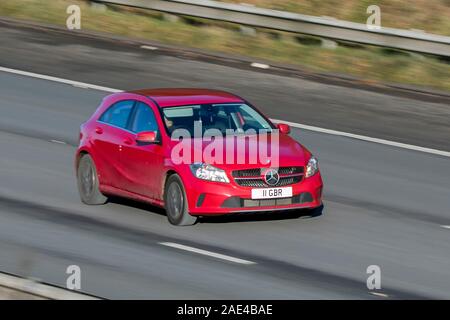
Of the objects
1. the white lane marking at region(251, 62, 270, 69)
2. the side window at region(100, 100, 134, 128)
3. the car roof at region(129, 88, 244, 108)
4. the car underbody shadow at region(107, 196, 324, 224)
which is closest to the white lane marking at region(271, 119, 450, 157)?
the white lane marking at region(251, 62, 270, 69)

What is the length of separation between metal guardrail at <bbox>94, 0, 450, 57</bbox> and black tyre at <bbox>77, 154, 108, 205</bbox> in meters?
9.74

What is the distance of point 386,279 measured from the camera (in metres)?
13.6

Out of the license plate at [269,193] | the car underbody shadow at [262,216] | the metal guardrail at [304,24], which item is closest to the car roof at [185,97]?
the car underbody shadow at [262,216]

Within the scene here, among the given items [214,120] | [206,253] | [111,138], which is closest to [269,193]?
[206,253]

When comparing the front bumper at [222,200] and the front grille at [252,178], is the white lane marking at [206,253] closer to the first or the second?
the front bumper at [222,200]

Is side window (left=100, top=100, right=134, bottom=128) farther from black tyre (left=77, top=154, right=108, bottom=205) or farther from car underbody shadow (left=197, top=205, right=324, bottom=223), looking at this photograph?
car underbody shadow (left=197, top=205, right=324, bottom=223)

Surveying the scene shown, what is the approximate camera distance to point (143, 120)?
16797 mm

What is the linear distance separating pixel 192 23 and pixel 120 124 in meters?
11.7

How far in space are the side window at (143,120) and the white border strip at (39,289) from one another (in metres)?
5.34

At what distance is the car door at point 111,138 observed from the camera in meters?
16.8

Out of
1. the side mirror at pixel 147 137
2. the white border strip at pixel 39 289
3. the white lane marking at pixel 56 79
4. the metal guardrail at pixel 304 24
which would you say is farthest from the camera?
the metal guardrail at pixel 304 24

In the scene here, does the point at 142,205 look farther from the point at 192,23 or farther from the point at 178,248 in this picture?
the point at 192,23
